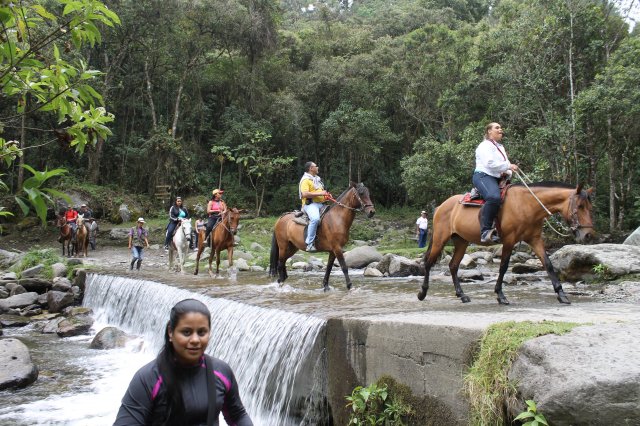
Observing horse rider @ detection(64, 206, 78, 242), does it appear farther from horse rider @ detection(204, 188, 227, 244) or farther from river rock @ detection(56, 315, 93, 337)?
river rock @ detection(56, 315, 93, 337)

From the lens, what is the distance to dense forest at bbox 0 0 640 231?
21.9 metres

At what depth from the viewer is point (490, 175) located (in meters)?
7.57

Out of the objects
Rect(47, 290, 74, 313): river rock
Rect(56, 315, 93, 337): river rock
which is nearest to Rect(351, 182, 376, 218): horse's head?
Rect(56, 315, 93, 337): river rock

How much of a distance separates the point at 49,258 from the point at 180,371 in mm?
19105

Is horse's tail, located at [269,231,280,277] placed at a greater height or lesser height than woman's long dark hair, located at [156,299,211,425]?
lesser

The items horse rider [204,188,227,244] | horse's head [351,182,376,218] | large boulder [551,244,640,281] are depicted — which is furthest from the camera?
horse rider [204,188,227,244]

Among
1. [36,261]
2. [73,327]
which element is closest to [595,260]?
[73,327]

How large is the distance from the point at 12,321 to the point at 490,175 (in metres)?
13.0

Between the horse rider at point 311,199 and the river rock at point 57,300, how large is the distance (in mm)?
8868

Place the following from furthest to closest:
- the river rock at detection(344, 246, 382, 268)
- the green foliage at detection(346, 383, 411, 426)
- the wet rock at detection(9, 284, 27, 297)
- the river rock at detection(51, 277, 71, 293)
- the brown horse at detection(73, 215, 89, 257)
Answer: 1. the brown horse at detection(73, 215, 89, 257)
2. the river rock at detection(344, 246, 382, 268)
3. the river rock at detection(51, 277, 71, 293)
4. the wet rock at detection(9, 284, 27, 297)
5. the green foliage at detection(346, 383, 411, 426)

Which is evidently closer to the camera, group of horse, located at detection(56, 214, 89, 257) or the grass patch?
A: the grass patch

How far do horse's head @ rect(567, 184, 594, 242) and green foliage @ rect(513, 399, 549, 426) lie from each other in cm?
405

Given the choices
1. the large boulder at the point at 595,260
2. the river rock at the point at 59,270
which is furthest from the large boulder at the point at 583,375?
the river rock at the point at 59,270

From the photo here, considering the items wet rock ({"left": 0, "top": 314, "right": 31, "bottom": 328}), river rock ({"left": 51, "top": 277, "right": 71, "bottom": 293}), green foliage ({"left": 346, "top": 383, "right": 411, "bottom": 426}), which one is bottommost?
wet rock ({"left": 0, "top": 314, "right": 31, "bottom": 328})
